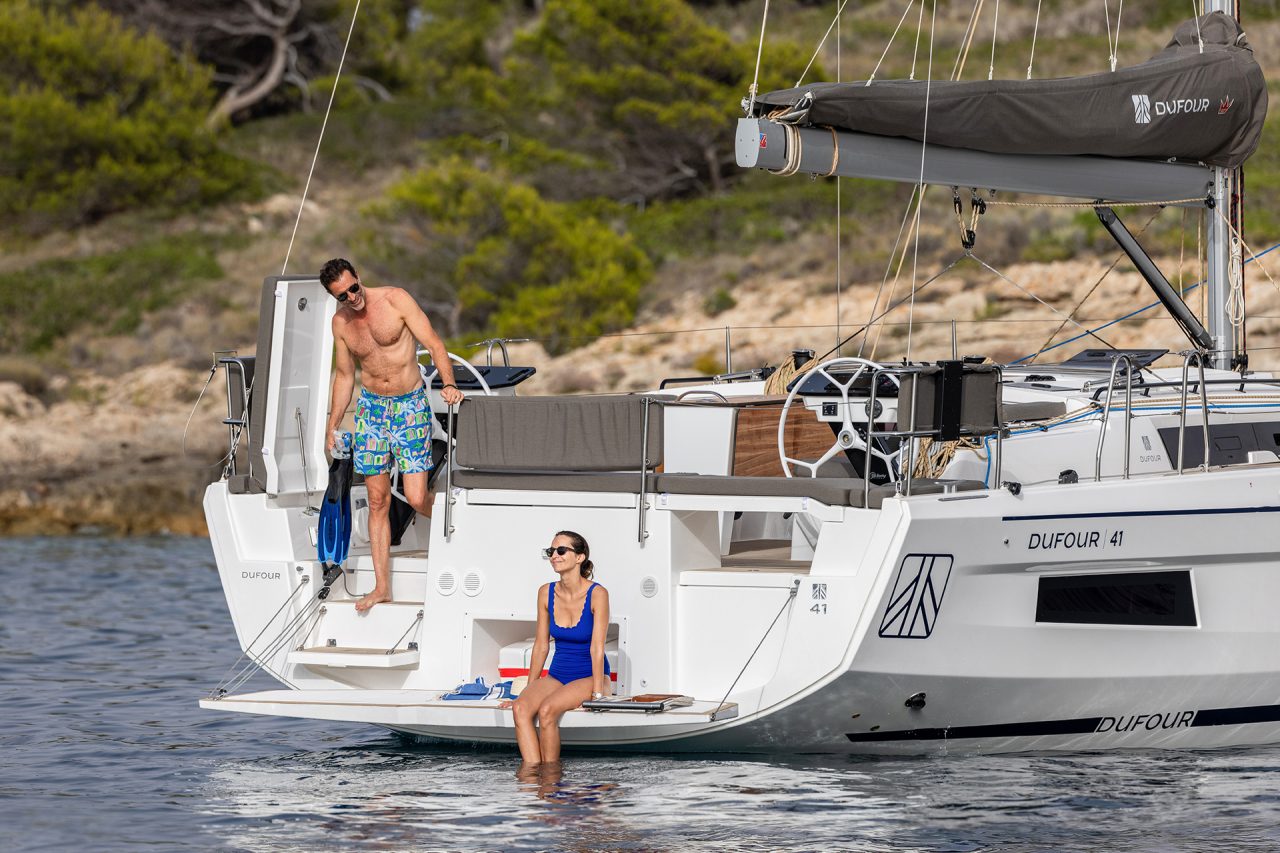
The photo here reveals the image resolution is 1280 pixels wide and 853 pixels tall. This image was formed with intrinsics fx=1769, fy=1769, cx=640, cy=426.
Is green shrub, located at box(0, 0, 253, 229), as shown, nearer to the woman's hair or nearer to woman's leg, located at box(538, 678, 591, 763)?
the woman's hair

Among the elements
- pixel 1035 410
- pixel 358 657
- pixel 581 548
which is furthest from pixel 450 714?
pixel 1035 410

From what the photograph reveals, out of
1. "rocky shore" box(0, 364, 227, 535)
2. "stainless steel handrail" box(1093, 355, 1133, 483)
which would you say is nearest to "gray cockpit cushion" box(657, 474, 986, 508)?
"stainless steel handrail" box(1093, 355, 1133, 483)

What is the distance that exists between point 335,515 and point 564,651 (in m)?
1.63

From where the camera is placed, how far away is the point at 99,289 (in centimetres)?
3381

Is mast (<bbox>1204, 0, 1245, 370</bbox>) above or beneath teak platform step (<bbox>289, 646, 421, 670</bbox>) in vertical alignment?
above

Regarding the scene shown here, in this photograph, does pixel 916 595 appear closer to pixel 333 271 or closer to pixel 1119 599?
pixel 1119 599

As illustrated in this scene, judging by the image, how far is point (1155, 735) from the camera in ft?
28.8

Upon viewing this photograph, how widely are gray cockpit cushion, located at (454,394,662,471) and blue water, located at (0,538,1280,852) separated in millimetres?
1438

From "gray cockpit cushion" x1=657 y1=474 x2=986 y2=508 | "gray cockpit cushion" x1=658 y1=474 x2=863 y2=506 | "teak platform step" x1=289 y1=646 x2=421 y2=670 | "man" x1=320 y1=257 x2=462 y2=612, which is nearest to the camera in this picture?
"gray cockpit cushion" x1=657 y1=474 x2=986 y2=508

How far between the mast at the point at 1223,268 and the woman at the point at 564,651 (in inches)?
177

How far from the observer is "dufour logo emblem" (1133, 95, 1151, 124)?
9.86m

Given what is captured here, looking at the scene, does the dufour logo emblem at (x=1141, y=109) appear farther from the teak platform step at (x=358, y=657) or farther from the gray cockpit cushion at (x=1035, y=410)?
the teak platform step at (x=358, y=657)

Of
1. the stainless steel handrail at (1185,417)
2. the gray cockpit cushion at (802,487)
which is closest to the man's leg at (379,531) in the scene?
the gray cockpit cushion at (802,487)

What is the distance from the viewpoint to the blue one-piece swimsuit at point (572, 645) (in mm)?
7996
